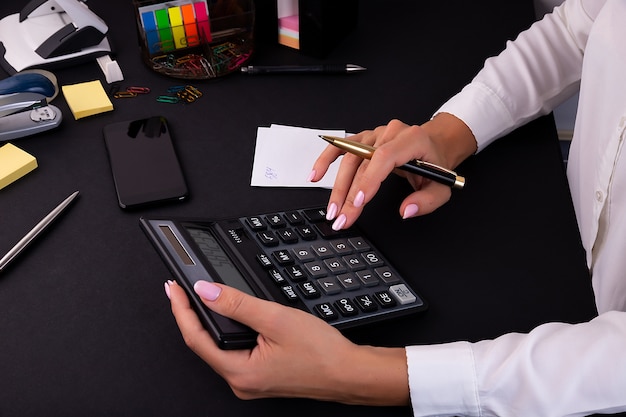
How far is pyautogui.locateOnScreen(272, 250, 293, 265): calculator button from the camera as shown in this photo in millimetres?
730

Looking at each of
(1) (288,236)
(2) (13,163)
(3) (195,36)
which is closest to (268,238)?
(1) (288,236)

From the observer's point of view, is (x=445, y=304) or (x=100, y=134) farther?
(x=100, y=134)

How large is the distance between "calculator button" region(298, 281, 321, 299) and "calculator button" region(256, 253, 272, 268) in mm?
44

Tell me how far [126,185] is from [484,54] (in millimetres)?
667

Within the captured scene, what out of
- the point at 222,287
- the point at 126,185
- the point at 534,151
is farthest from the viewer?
the point at 534,151

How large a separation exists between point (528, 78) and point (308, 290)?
542 millimetres

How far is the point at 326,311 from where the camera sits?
68cm

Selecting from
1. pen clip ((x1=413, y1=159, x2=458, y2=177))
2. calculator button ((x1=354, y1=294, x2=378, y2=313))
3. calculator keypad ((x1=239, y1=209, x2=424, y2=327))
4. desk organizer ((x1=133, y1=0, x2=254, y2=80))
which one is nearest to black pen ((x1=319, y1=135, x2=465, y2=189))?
pen clip ((x1=413, y1=159, x2=458, y2=177))

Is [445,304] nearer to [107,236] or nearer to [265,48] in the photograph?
[107,236]

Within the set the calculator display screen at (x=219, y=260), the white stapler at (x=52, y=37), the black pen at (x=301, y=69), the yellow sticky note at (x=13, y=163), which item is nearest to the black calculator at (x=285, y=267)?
the calculator display screen at (x=219, y=260)

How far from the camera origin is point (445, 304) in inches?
29.4

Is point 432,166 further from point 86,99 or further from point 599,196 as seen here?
point 86,99

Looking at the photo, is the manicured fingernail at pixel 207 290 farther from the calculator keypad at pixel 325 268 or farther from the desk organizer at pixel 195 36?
the desk organizer at pixel 195 36

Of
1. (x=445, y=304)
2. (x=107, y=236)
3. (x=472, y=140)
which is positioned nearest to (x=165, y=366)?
(x=107, y=236)
